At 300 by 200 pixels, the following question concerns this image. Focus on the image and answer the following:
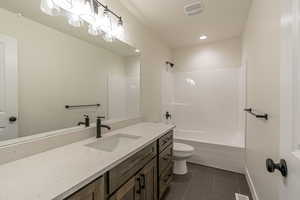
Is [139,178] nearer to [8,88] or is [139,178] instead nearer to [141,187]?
[141,187]

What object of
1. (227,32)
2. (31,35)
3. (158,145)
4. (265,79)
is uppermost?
(227,32)

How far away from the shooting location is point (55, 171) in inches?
31.0

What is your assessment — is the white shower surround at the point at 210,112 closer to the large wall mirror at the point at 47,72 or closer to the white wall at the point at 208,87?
the white wall at the point at 208,87

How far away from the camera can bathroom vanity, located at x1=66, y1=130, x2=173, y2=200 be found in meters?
0.82

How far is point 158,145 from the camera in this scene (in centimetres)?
158

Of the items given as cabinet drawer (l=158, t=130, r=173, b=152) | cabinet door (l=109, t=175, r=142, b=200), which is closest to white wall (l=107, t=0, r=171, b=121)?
cabinet drawer (l=158, t=130, r=173, b=152)

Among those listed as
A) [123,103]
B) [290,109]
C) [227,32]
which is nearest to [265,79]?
[290,109]

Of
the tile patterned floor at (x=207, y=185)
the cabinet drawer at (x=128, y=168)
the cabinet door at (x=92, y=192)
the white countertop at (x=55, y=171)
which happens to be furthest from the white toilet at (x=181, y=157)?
the cabinet door at (x=92, y=192)

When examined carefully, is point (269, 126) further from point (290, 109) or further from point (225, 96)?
point (225, 96)

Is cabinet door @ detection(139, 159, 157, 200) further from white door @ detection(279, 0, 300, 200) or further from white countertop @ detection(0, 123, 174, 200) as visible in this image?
white door @ detection(279, 0, 300, 200)

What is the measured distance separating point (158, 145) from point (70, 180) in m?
1.00

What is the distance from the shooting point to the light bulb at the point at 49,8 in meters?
1.05

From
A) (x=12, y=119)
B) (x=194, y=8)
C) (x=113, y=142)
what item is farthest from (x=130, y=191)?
(x=194, y=8)

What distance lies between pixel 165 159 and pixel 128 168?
78cm
